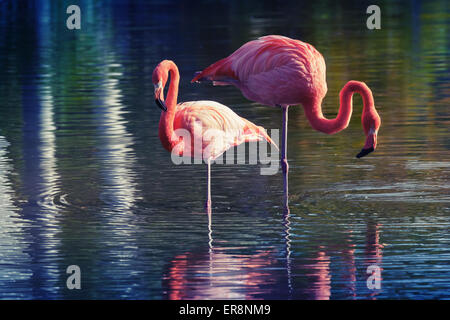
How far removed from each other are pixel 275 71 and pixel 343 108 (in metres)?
0.73

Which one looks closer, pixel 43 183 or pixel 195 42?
pixel 43 183

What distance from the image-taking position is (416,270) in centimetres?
723

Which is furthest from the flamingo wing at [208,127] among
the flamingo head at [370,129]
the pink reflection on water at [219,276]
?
the pink reflection on water at [219,276]

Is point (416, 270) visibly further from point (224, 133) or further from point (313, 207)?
point (224, 133)

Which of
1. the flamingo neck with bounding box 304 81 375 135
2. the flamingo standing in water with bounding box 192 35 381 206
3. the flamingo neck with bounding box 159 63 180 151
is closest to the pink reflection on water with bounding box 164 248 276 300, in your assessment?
the flamingo neck with bounding box 159 63 180 151

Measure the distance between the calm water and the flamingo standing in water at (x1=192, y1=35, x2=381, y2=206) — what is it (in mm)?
604

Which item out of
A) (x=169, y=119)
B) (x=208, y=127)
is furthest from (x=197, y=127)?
(x=169, y=119)

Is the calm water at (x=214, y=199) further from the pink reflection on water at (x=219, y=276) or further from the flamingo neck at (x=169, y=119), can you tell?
the flamingo neck at (x=169, y=119)

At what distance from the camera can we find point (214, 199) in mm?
9406

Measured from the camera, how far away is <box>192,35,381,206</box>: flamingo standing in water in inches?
384

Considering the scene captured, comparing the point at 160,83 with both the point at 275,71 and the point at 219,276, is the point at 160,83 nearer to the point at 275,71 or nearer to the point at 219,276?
the point at 275,71

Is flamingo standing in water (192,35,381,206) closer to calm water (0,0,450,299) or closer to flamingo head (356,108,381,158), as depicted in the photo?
flamingo head (356,108,381,158)
